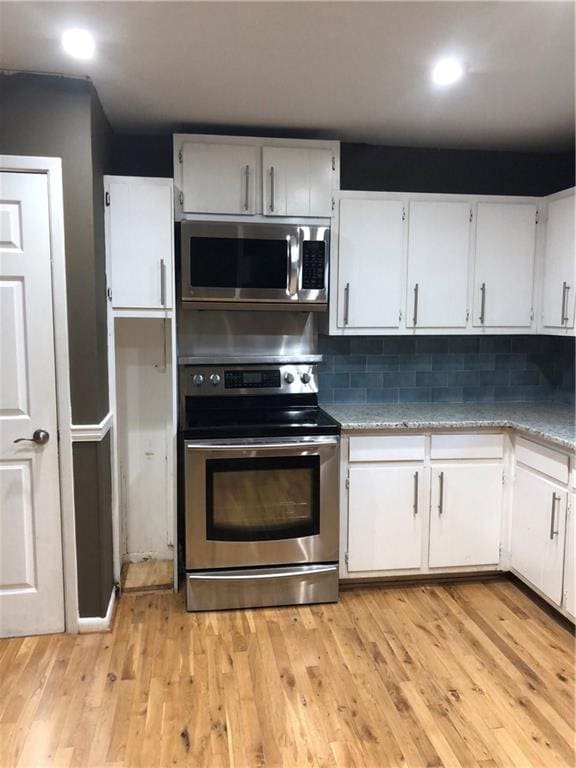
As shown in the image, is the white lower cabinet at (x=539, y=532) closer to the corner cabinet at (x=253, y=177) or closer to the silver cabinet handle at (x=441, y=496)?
the silver cabinet handle at (x=441, y=496)

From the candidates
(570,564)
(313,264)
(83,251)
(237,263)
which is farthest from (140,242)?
(570,564)

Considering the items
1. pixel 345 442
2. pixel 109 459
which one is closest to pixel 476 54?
pixel 345 442

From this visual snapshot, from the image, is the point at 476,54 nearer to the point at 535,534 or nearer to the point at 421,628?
the point at 535,534

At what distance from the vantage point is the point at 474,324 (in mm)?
3176

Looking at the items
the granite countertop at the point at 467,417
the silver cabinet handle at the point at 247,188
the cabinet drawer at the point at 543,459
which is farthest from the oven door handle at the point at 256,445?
the silver cabinet handle at the point at 247,188

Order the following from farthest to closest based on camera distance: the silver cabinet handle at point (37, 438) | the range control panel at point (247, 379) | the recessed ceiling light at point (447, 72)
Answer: the range control panel at point (247, 379), the silver cabinet handle at point (37, 438), the recessed ceiling light at point (447, 72)

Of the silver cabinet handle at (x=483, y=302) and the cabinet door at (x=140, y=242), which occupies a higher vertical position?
the cabinet door at (x=140, y=242)

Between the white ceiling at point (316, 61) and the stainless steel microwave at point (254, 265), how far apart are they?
1.88 ft

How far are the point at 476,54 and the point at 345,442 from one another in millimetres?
1804

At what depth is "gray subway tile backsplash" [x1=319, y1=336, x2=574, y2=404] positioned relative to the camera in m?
3.34

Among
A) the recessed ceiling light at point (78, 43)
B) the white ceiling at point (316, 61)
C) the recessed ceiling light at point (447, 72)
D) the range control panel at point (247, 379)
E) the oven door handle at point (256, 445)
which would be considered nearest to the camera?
the white ceiling at point (316, 61)

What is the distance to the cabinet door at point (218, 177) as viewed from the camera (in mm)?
2830

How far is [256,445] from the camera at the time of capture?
8.89 ft

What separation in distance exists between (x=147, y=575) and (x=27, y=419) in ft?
3.83
